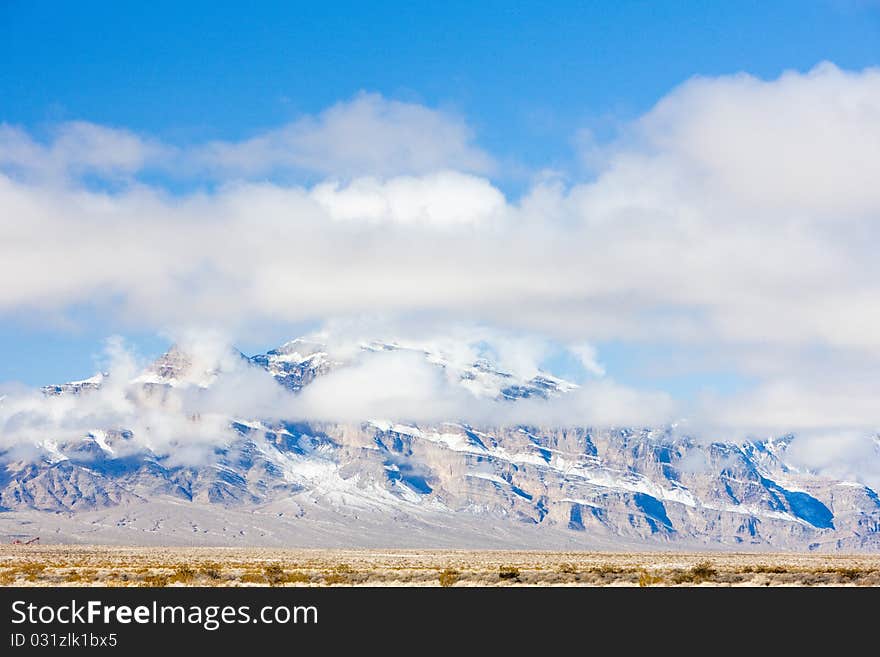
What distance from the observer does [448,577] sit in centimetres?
8819

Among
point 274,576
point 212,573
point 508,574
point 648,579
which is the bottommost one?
point 648,579

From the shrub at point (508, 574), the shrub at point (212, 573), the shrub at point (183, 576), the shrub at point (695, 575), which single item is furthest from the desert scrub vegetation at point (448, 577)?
the shrub at point (183, 576)

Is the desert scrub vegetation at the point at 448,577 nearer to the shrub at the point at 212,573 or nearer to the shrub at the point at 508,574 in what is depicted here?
the shrub at the point at 508,574

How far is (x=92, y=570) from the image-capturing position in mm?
97062

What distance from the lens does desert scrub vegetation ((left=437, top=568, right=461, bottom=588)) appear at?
8631 cm

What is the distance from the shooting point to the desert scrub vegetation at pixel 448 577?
8631 centimetres

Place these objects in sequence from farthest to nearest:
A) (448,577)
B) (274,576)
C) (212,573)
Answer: (212,573) < (274,576) < (448,577)

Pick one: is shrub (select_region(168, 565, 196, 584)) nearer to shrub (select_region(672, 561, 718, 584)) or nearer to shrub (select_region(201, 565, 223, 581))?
shrub (select_region(201, 565, 223, 581))

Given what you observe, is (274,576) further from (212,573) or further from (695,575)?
(695,575)

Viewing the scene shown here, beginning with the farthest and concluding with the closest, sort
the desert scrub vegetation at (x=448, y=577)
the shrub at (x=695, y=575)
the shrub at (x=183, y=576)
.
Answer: the shrub at (x=695, y=575)
the shrub at (x=183, y=576)
the desert scrub vegetation at (x=448, y=577)

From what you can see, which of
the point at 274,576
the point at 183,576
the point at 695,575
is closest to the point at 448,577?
the point at 274,576

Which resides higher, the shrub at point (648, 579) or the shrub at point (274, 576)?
the shrub at point (274, 576)
